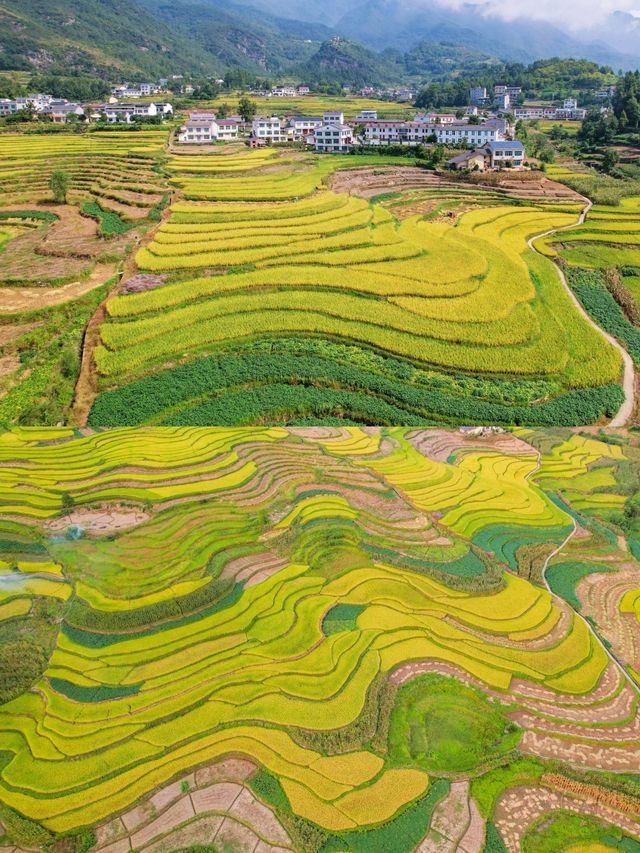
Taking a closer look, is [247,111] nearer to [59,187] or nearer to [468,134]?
[468,134]

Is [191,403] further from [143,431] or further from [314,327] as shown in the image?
[314,327]

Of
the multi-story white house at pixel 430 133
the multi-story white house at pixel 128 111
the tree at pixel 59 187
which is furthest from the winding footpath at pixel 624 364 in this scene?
the multi-story white house at pixel 128 111

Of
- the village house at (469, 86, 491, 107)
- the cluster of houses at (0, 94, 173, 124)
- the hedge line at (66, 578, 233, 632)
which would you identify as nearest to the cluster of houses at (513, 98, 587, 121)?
the village house at (469, 86, 491, 107)

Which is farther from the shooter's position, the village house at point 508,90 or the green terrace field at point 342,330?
the village house at point 508,90

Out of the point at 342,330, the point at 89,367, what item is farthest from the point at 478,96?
the point at 89,367

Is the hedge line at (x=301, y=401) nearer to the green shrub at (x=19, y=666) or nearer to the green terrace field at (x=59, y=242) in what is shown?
the green terrace field at (x=59, y=242)

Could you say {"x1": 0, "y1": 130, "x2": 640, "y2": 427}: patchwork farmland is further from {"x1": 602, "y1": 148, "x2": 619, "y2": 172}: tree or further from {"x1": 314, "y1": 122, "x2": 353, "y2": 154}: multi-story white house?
{"x1": 314, "y1": 122, "x2": 353, "y2": 154}: multi-story white house
